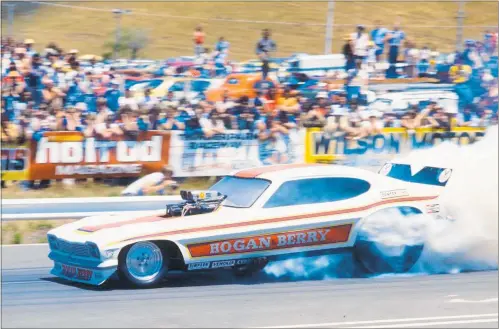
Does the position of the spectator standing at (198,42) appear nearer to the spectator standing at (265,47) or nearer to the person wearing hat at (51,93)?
the spectator standing at (265,47)

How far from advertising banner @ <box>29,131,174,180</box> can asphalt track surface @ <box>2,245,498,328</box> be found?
474 cm

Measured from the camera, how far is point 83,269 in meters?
8.42

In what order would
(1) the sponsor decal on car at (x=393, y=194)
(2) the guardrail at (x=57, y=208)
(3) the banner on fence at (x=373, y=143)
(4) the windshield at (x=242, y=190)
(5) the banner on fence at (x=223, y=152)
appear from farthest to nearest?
(3) the banner on fence at (x=373, y=143) → (5) the banner on fence at (x=223, y=152) → (2) the guardrail at (x=57, y=208) → (1) the sponsor decal on car at (x=393, y=194) → (4) the windshield at (x=242, y=190)

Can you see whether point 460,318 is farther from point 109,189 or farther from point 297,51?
point 297,51

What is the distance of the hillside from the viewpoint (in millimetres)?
19414

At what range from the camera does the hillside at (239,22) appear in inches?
764

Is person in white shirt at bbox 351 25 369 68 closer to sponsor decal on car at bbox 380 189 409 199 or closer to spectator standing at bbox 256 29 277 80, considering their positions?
spectator standing at bbox 256 29 277 80

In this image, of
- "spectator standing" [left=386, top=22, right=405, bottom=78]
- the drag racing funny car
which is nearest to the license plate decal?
the drag racing funny car

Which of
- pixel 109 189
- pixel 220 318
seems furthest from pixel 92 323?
pixel 109 189

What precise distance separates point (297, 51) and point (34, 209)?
336 inches

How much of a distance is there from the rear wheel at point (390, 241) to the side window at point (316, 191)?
0.37 meters

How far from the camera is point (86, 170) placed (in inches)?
561

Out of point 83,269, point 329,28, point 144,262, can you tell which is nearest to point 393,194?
point 144,262

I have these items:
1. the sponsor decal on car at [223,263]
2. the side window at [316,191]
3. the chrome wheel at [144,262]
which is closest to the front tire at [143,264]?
the chrome wheel at [144,262]
